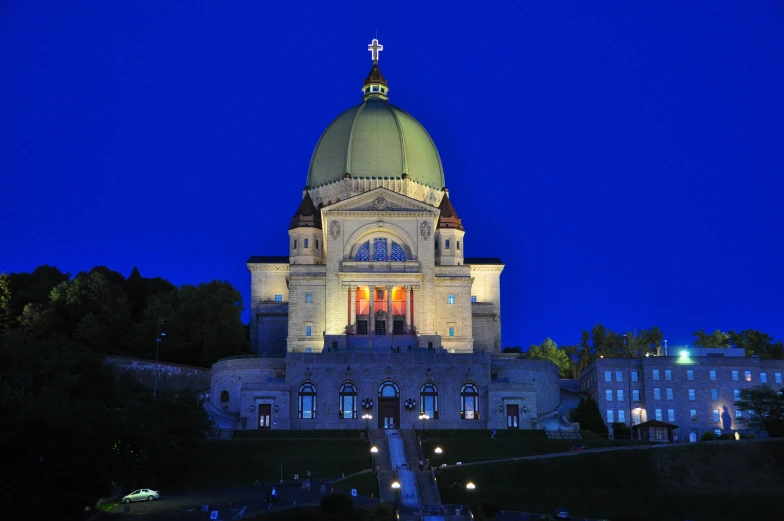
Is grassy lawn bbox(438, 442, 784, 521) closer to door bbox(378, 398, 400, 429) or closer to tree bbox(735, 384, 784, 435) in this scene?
tree bbox(735, 384, 784, 435)

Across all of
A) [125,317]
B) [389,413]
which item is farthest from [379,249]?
[125,317]

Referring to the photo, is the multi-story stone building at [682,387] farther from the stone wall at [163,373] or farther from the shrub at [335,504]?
the shrub at [335,504]

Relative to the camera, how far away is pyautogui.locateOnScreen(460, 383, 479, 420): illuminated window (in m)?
86.8

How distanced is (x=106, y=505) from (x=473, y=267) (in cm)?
5623

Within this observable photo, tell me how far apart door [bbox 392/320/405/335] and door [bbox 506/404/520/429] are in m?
15.4

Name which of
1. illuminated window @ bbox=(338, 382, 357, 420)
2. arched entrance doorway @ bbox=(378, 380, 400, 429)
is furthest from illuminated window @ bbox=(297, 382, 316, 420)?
arched entrance doorway @ bbox=(378, 380, 400, 429)

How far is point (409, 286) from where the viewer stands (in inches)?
3893

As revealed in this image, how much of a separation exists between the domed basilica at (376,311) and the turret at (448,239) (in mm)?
117

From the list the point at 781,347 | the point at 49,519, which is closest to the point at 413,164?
the point at 781,347

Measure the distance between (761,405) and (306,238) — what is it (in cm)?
4429

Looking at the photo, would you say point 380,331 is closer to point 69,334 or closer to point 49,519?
point 69,334

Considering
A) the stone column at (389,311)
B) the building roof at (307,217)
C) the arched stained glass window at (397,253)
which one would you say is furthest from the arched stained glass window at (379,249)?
the building roof at (307,217)

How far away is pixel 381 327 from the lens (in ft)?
323

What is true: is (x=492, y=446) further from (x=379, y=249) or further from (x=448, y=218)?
(x=448, y=218)
